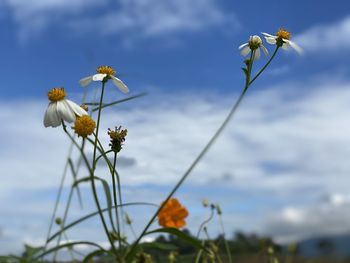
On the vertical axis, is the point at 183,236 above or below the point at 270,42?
below

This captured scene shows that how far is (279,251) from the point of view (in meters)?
3.06

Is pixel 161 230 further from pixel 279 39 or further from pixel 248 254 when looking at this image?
pixel 248 254

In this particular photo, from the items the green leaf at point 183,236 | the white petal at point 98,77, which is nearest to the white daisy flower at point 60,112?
the white petal at point 98,77

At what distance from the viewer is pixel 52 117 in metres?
1.17

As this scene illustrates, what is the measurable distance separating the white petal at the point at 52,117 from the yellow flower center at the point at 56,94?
34 millimetres

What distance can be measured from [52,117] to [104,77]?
195 millimetres

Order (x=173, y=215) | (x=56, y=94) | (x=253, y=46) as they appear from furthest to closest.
Result: (x=173, y=215), (x=253, y=46), (x=56, y=94)

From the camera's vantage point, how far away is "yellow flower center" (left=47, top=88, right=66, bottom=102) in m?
1.23

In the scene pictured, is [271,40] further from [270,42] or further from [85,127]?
[85,127]

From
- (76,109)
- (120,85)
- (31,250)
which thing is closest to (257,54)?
(120,85)

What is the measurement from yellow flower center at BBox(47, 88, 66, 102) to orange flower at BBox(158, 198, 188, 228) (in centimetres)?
102

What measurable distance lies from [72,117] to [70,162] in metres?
0.49

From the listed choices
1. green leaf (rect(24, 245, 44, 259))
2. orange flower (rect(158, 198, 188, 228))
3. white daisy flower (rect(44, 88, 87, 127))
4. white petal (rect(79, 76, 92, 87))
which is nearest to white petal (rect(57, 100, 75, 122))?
white daisy flower (rect(44, 88, 87, 127))

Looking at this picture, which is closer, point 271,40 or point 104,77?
point 104,77
